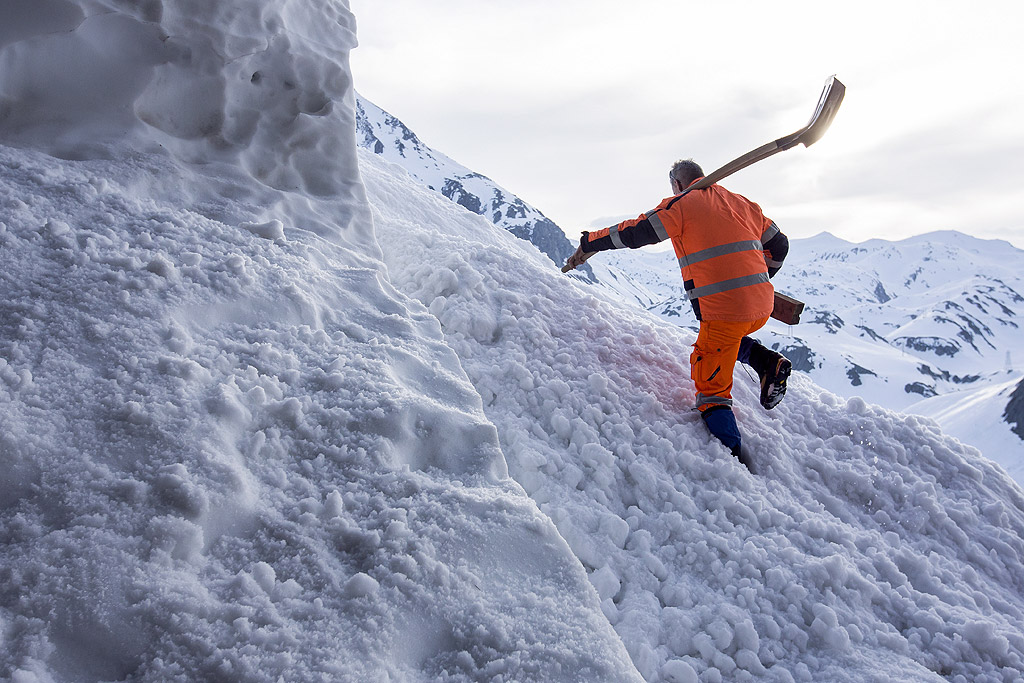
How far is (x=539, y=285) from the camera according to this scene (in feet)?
13.7

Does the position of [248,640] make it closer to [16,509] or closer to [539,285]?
[16,509]

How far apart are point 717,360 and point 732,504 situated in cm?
93

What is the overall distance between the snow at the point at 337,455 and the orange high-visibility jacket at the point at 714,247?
2.12ft

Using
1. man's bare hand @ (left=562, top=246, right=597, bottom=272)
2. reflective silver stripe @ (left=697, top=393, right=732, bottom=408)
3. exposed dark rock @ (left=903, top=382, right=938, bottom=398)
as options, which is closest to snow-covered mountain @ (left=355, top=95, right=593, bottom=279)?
exposed dark rock @ (left=903, top=382, right=938, bottom=398)

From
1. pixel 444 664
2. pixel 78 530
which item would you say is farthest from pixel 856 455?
pixel 78 530

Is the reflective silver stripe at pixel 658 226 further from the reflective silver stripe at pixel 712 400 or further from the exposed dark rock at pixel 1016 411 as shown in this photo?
the exposed dark rock at pixel 1016 411

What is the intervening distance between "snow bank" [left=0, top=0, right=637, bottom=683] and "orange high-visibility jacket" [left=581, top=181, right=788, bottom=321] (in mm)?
1638

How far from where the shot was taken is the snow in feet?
4.84

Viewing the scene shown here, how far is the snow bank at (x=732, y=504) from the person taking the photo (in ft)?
7.36

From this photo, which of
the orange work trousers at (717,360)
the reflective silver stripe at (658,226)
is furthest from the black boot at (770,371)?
the reflective silver stripe at (658,226)

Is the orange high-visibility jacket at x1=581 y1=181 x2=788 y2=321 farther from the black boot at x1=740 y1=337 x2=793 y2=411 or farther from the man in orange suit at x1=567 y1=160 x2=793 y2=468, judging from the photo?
the black boot at x1=740 y1=337 x2=793 y2=411

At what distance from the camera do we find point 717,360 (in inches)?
132

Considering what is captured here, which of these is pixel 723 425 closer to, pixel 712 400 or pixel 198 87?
pixel 712 400

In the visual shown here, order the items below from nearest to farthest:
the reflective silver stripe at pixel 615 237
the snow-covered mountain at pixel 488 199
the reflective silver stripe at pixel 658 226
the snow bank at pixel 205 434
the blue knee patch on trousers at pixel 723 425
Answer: the snow bank at pixel 205 434 → the blue knee patch on trousers at pixel 723 425 → the reflective silver stripe at pixel 658 226 → the reflective silver stripe at pixel 615 237 → the snow-covered mountain at pixel 488 199
